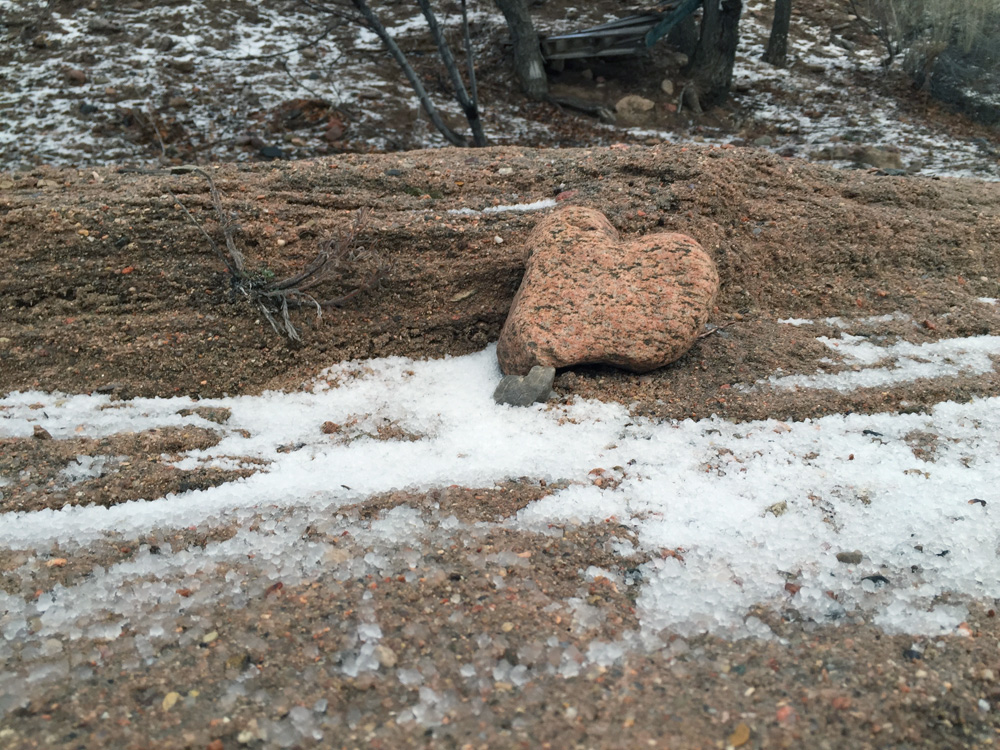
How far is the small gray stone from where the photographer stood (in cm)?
289

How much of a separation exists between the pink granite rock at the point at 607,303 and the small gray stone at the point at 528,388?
6 cm

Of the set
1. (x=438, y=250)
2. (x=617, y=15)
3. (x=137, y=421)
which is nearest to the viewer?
(x=137, y=421)

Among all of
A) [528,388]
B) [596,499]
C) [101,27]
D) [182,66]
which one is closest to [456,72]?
[182,66]

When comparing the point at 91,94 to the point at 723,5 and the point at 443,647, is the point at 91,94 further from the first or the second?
the point at 443,647

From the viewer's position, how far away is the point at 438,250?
11.7 feet

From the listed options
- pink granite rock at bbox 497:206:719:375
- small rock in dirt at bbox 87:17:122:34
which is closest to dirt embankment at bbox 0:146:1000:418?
pink granite rock at bbox 497:206:719:375

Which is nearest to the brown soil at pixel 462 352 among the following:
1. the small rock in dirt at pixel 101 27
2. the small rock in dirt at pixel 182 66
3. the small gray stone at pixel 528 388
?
the small gray stone at pixel 528 388

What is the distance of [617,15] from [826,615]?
969 centimetres

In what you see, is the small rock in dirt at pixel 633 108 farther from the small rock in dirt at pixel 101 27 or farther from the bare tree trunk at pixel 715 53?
the small rock in dirt at pixel 101 27

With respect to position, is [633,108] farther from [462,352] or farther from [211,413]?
[211,413]

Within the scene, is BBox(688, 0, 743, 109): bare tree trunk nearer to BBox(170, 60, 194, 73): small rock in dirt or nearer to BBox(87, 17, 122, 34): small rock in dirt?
BBox(170, 60, 194, 73): small rock in dirt

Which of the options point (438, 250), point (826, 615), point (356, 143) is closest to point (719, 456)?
point (826, 615)

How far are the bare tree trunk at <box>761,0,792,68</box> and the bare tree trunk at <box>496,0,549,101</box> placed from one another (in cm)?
329

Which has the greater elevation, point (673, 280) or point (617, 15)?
point (617, 15)
